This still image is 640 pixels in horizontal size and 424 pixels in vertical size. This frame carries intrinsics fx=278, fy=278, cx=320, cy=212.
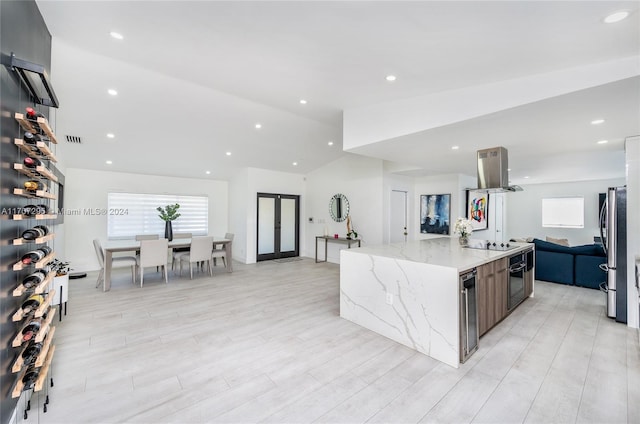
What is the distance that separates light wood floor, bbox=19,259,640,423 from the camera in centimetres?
190

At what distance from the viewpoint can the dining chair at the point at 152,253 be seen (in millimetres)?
5113

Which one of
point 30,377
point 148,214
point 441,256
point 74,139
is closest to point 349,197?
point 441,256

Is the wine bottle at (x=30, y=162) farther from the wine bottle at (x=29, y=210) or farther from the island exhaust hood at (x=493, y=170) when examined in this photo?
the island exhaust hood at (x=493, y=170)

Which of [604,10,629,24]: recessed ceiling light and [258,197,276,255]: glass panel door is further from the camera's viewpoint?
[258,197,276,255]: glass panel door

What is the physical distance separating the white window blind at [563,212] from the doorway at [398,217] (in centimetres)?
442

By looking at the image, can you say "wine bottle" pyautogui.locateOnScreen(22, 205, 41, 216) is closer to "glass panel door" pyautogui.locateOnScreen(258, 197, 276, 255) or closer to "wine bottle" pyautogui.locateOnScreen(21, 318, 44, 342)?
"wine bottle" pyautogui.locateOnScreen(21, 318, 44, 342)

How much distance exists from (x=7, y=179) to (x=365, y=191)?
20.1ft

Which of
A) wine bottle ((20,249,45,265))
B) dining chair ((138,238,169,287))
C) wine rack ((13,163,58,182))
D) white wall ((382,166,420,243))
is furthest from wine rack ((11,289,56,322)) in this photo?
white wall ((382,166,420,243))

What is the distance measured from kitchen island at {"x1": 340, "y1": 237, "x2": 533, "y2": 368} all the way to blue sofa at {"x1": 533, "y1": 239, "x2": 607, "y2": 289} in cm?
224

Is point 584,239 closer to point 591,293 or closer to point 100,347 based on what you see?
point 591,293

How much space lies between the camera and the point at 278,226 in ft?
26.7

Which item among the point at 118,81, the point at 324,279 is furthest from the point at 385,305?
the point at 118,81

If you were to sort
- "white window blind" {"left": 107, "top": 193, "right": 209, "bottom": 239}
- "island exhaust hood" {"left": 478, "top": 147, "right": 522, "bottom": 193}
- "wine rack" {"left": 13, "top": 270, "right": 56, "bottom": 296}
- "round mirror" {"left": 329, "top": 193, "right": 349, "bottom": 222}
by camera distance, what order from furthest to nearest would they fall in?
1. "round mirror" {"left": 329, "top": 193, "right": 349, "bottom": 222}
2. "white window blind" {"left": 107, "top": 193, "right": 209, "bottom": 239}
3. "island exhaust hood" {"left": 478, "top": 147, "right": 522, "bottom": 193}
4. "wine rack" {"left": 13, "top": 270, "right": 56, "bottom": 296}

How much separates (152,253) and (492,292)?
18.0 ft
